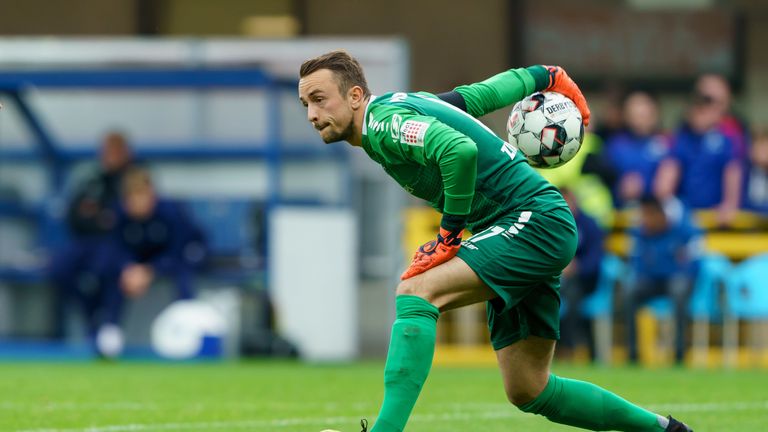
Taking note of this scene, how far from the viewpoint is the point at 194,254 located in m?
14.0

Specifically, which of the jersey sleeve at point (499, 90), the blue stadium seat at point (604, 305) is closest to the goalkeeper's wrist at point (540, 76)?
the jersey sleeve at point (499, 90)

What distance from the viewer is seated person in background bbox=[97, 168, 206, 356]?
13586 millimetres

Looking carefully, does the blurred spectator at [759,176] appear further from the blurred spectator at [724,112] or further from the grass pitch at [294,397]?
the grass pitch at [294,397]

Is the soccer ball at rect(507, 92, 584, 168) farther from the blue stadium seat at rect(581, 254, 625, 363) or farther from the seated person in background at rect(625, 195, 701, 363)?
the blue stadium seat at rect(581, 254, 625, 363)

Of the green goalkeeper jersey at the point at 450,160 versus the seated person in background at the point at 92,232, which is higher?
the green goalkeeper jersey at the point at 450,160

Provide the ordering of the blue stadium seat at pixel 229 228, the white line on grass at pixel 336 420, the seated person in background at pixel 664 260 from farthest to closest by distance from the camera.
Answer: the blue stadium seat at pixel 229 228 → the seated person in background at pixel 664 260 → the white line on grass at pixel 336 420

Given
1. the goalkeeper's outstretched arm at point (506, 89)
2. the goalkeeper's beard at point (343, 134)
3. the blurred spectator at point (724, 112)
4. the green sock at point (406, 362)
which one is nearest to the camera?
the green sock at point (406, 362)

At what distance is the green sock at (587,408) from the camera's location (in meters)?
5.70

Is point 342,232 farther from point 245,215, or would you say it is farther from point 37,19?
point 37,19

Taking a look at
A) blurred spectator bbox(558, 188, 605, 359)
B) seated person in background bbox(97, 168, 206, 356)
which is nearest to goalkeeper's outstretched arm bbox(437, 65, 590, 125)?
blurred spectator bbox(558, 188, 605, 359)

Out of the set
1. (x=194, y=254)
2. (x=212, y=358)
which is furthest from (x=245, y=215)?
(x=212, y=358)

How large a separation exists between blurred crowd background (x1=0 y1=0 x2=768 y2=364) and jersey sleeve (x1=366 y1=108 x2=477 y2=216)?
714 cm

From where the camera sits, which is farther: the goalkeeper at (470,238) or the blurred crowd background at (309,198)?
the blurred crowd background at (309,198)

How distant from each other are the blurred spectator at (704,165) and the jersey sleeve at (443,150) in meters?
7.90
